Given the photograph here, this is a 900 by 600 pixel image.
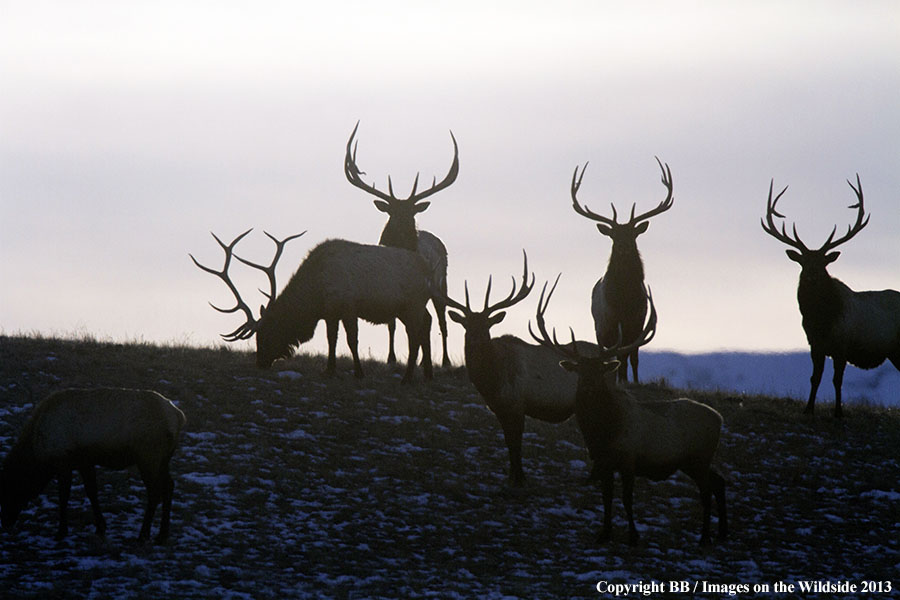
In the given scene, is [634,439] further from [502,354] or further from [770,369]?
[770,369]

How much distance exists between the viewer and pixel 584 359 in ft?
41.2

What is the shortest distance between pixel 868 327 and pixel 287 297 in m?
8.50

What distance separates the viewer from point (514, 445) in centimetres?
1395

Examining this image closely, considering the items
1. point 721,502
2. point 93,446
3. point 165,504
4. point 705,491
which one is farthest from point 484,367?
point 93,446

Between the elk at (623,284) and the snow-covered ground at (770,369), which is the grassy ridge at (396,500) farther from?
the snow-covered ground at (770,369)

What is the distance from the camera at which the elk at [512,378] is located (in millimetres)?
13953

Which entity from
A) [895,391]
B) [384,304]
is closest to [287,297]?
[384,304]

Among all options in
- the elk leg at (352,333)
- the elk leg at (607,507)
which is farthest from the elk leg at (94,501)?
the elk leg at (352,333)

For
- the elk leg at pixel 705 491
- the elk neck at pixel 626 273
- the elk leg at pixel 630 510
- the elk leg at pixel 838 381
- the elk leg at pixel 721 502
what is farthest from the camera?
the elk neck at pixel 626 273

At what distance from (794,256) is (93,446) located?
11.3 meters

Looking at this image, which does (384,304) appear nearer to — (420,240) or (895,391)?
(420,240)

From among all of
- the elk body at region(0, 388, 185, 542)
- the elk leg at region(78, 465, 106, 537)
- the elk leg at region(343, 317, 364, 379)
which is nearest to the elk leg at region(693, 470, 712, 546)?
the elk body at region(0, 388, 185, 542)

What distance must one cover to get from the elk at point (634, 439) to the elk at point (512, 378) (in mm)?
1375

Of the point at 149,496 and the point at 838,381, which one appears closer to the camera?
the point at 149,496
